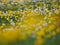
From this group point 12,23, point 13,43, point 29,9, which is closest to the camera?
point 13,43

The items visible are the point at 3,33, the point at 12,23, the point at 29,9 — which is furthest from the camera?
the point at 29,9

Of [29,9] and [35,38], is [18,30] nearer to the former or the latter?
[35,38]

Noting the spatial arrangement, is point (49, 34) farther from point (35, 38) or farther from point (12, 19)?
point (12, 19)

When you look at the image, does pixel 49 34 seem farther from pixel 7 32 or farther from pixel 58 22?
pixel 7 32

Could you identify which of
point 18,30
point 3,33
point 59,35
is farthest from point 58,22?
point 3,33

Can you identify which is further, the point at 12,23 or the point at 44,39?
the point at 12,23

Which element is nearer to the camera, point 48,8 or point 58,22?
point 58,22

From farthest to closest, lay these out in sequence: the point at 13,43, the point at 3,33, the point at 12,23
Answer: the point at 12,23 → the point at 3,33 → the point at 13,43

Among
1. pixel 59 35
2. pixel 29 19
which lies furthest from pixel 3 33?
pixel 59 35
